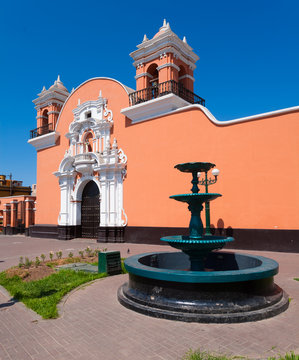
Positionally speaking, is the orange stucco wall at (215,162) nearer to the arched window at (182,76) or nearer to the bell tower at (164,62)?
the bell tower at (164,62)

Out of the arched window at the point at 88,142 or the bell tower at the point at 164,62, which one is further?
the arched window at the point at 88,142

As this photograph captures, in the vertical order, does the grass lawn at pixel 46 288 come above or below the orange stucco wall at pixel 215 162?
below

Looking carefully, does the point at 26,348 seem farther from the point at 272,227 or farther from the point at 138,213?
the point at 138,213

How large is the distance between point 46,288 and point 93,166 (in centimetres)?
1070

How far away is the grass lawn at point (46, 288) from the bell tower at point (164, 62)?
9.97 m

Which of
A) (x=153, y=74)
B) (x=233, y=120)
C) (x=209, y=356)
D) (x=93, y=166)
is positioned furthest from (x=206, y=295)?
(x=153, y=74)

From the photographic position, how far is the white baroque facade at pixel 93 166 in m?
14.8

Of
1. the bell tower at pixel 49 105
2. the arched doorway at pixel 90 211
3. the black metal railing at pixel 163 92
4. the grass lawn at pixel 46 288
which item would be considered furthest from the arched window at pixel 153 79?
the grass lawn at pixel 46 288

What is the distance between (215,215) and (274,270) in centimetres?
723

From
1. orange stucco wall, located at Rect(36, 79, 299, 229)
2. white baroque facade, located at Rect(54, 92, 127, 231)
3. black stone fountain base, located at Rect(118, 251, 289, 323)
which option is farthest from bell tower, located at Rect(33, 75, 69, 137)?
black stone fountain base, located at Rect(118, 251, 289, 323)

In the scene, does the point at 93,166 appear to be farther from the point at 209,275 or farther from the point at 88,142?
the point at 209,275

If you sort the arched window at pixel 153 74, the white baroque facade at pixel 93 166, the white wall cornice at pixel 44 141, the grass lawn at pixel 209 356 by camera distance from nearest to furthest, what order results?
the grass lawn at pixel 209 356, the white baroque facade at pixel 93 166, the arched window at pixel 153 74, the white wall cornice at pixel 44 141

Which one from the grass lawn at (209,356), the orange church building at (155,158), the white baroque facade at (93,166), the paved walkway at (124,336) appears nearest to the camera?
the grass lawn at (209,356)

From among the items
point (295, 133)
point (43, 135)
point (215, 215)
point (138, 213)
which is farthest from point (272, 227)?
point (43, 135)
